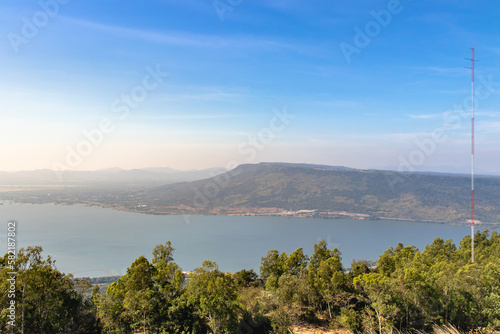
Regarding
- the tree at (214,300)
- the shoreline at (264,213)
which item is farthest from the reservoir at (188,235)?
the tree at (214,300)

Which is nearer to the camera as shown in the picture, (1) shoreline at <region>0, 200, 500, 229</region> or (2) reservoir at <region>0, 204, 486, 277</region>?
(2) reservoir at <region>0, 204, 486, 277</region>

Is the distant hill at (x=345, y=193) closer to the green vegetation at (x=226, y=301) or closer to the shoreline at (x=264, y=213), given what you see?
the shoreline at (x=264, y=213)

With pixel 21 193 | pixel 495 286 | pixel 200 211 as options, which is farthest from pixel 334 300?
pixel 21 193

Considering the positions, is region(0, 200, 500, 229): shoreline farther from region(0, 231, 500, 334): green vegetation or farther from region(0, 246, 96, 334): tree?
region(0, 246, 96, 334): tree

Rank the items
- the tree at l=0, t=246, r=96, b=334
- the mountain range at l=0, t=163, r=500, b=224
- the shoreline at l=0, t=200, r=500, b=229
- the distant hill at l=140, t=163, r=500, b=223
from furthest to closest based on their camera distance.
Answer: the distant hill at l=140, t=163, r=500, b=223
the mountain range at l=0, t=163, r=500, b=224
the shoreline at l=0, t=200, r=500, b=229
the tree at l=0, t=246, r=96, b=334

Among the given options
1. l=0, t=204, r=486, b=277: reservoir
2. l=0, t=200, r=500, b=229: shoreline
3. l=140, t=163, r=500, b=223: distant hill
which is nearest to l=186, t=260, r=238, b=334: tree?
l=0, t=204, r=486, b=277: reservoir
